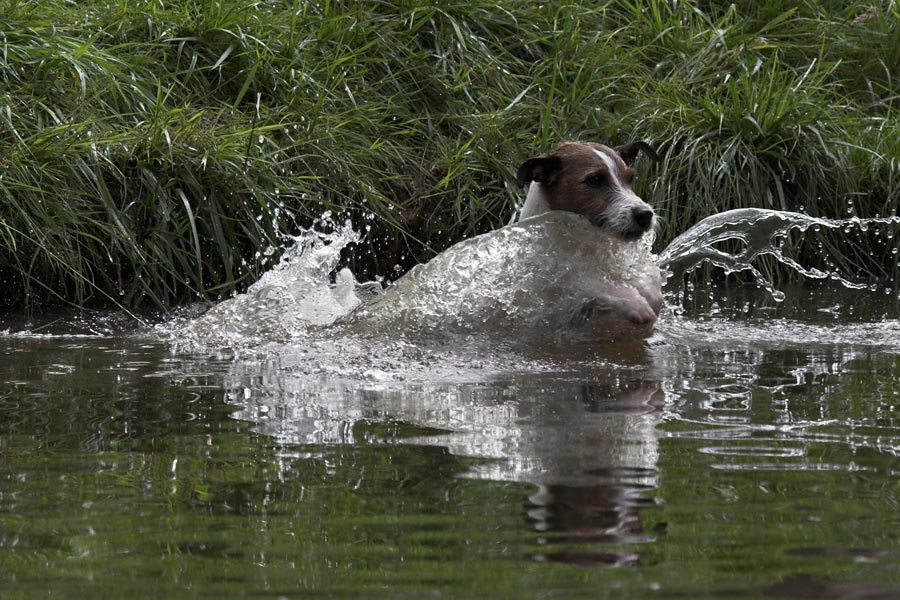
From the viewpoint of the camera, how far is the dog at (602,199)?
5062mm

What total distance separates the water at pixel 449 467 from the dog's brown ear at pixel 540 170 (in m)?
0.68

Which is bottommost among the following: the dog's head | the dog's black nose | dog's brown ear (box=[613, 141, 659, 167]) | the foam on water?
the foam on water

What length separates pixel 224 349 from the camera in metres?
4.83

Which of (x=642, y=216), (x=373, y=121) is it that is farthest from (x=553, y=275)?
(x=373, y=121)

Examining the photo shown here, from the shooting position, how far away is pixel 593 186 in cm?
522

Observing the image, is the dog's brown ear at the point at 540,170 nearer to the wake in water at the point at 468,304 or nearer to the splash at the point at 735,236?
the wake in water at the point at 468,304

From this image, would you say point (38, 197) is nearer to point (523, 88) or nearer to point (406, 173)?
point (406, 173)

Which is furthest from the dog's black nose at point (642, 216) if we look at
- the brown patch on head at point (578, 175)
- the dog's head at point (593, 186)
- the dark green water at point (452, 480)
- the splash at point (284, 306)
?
the splash at point (284, 306)

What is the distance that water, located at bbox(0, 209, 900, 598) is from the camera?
1.94 m

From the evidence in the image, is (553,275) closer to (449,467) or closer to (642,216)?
(642,216)

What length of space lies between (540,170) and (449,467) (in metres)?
2.77

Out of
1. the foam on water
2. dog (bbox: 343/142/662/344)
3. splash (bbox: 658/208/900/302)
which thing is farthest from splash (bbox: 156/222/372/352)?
splash (bbox: 658/208/900/302)

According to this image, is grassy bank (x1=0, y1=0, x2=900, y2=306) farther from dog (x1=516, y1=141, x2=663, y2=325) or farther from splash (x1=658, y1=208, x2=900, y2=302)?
dog (x1=516, y1=141, x2=663, y2=325)

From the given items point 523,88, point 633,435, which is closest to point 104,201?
point 523,88
